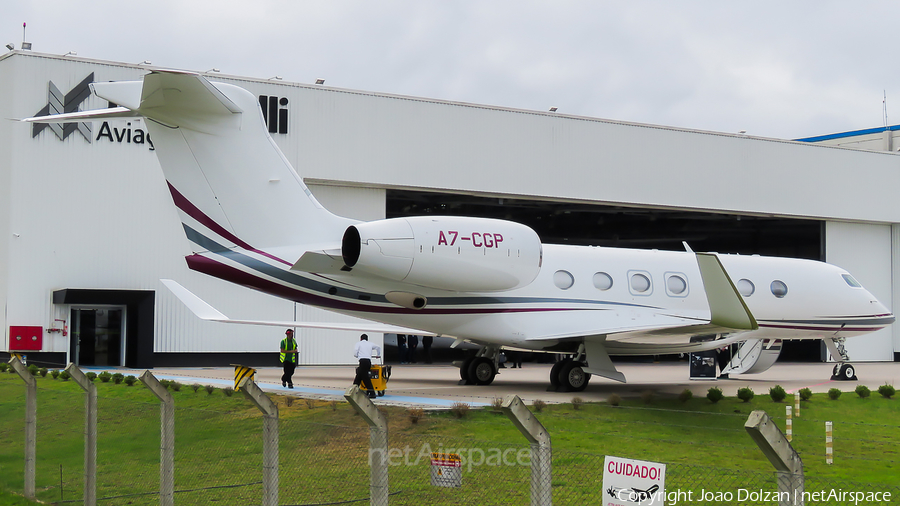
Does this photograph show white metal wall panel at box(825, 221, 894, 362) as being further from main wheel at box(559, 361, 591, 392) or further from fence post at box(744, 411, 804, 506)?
fence post at box(744, 411, 804, 506)

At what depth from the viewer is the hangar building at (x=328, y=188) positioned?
971 inches

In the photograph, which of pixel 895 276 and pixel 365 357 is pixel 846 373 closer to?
Result: pixel 365 357

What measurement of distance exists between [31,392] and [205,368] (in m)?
17.4

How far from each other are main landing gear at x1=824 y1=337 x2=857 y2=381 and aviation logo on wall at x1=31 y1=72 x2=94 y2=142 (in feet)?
68.8

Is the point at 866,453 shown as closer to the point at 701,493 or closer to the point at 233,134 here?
the point at 701,493

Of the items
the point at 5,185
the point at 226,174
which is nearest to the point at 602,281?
the point at 226,174

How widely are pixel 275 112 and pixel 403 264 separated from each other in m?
13.9

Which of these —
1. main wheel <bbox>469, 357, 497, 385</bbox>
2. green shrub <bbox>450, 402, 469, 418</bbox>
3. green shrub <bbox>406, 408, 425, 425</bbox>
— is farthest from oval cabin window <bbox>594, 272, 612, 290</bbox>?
green shrub <bbox>406, 408, 425, 425</bbox>

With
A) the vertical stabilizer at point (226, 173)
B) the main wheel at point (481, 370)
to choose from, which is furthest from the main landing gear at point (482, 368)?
the vertical stabilizer at point (226, 173)

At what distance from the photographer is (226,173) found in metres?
14.3

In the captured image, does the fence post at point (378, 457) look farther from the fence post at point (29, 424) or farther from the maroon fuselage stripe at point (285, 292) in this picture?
the maroon fuselage stripe at point (285, 292)

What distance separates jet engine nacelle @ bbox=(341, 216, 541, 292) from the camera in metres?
14.0

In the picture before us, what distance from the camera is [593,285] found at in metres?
18.2

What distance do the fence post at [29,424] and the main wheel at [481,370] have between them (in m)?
11.5
